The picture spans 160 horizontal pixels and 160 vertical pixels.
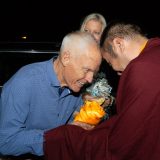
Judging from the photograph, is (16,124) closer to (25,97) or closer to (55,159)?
(25,97)

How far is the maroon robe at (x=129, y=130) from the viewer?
2023 millimetres

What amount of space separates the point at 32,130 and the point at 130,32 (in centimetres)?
109

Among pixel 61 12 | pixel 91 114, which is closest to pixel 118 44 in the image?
pixel 91 114

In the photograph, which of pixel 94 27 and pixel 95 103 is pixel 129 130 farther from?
pixel 94 27

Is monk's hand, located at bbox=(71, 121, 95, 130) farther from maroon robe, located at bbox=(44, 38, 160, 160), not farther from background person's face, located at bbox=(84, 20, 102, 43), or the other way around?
background person's face, located at bbox=(84, 20, 102, 43)

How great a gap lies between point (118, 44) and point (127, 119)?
665mm

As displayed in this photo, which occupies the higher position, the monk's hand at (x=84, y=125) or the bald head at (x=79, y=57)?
the bald head at (x=79, y=57)

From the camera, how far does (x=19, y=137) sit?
7.70 ft

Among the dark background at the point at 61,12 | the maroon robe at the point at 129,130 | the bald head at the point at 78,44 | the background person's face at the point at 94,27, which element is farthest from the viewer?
the dark background at the point at 61,12

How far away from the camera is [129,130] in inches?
82.1

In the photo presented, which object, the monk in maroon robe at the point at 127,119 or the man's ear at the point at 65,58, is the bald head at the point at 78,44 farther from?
the monk in maroon robe at the point at 127,119

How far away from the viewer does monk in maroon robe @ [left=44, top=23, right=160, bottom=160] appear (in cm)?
203

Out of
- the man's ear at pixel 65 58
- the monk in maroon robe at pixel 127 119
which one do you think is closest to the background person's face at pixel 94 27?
the monk in maroon robe at pixel 127 119

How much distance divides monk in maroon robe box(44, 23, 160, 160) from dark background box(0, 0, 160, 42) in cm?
1396
